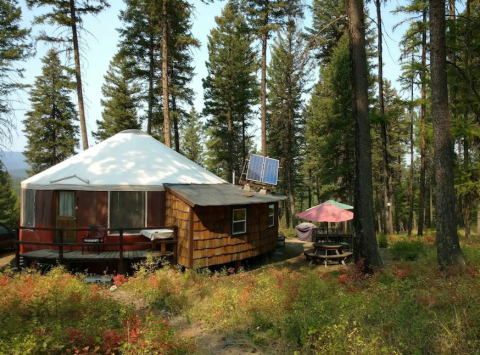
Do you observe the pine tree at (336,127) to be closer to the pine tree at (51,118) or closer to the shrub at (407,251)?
the shrub at (407,251)

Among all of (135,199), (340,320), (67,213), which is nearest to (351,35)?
(340,320)

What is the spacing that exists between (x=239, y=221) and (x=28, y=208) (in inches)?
275

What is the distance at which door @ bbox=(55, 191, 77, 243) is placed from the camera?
9773 millimetres

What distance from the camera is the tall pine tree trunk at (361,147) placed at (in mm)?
7980

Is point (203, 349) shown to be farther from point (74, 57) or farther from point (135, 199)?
point (74, 57)

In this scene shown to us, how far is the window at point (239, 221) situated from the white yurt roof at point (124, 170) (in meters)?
2.04

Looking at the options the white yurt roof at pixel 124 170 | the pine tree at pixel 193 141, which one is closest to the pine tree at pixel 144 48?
the white yurt roof at pixel 124 170

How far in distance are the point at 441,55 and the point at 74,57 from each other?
15403 millimetres

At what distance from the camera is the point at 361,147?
8.02 metres

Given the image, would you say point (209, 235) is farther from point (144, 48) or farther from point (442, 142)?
point (144, 48)

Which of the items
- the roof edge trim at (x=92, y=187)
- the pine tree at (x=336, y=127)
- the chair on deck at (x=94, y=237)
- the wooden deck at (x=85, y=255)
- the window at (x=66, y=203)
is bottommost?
the wooden deck at (x=85, y=255)

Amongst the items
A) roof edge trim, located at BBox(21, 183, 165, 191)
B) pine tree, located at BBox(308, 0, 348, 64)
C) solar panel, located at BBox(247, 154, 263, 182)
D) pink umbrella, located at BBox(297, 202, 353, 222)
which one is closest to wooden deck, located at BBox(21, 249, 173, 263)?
roof edge trim, located at BBox(21, 183, 165, 191)

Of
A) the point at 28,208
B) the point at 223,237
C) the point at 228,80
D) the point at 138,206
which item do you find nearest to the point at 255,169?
the point at 223,237

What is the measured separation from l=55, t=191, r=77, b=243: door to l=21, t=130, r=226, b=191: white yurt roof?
0.41 meters
